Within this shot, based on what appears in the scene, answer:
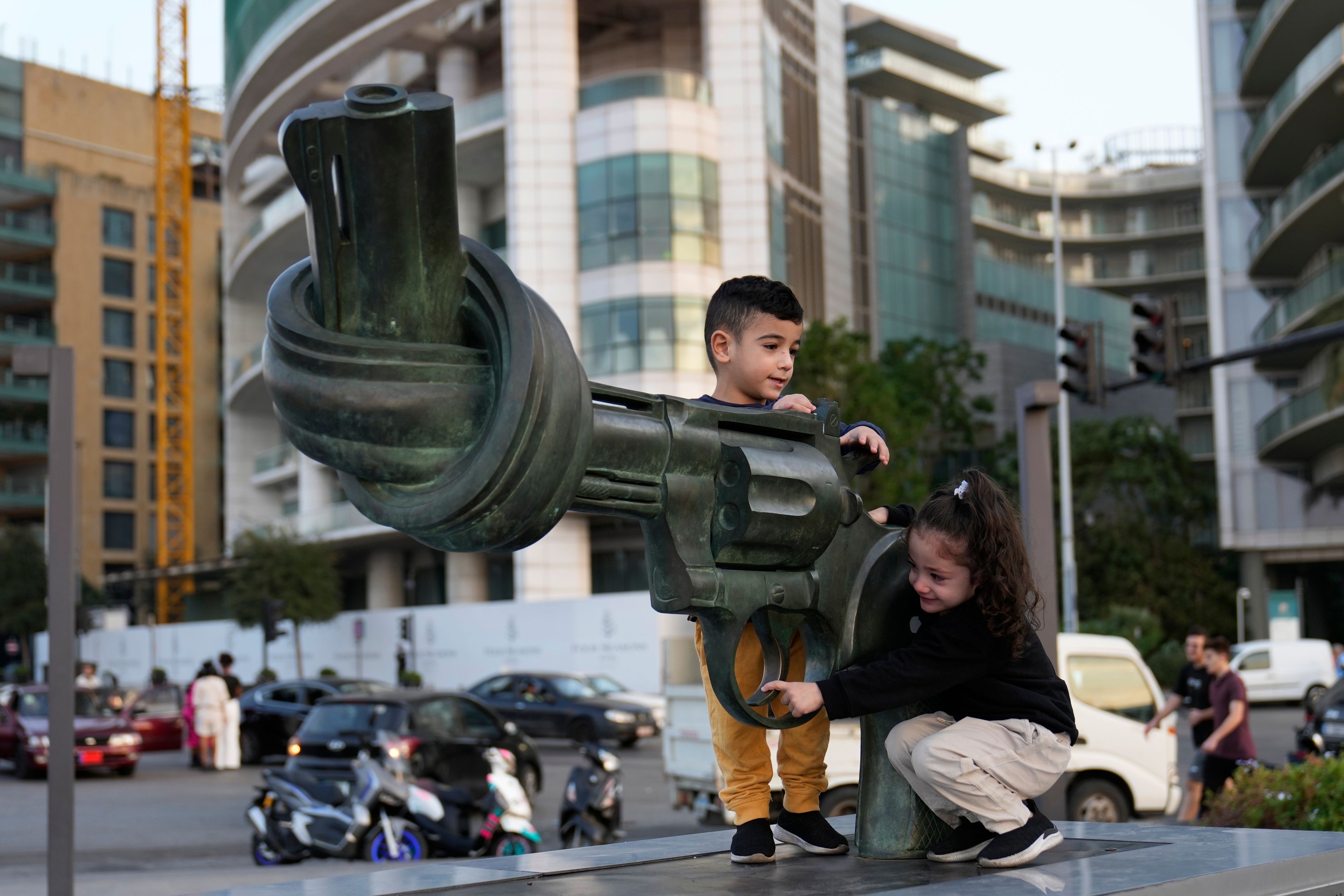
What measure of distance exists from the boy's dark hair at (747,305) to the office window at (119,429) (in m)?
75.0

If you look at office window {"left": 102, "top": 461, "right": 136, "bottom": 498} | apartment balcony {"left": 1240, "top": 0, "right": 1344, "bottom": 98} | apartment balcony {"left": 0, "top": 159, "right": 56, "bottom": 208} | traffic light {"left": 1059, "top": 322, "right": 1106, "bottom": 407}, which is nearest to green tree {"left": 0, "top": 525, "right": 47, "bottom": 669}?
office window {"left": 102, "top": 461, "right": 136, "bottom": 498}

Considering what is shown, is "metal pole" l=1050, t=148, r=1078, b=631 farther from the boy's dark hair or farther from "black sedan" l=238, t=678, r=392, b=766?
the boy's dark hair

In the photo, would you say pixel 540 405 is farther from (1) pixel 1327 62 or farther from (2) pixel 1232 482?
(2) pixel 1232 482

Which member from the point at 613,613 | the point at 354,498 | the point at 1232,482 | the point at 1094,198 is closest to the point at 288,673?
the point at 613,613

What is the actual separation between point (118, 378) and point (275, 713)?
5505 cm

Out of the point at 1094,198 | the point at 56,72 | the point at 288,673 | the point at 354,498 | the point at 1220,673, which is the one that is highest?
the point at 56,72

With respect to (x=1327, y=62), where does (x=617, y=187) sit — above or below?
below

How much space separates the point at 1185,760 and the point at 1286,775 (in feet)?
42.3

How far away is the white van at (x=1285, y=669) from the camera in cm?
3312

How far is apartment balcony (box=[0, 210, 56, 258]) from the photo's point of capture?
69125 millimetres

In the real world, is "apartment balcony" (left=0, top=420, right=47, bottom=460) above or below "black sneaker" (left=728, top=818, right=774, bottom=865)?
above

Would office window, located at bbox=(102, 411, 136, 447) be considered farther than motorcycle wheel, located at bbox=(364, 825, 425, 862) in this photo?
Yes

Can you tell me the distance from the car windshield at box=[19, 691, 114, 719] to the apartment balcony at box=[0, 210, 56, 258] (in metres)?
52.6

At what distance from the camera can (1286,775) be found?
788cm
